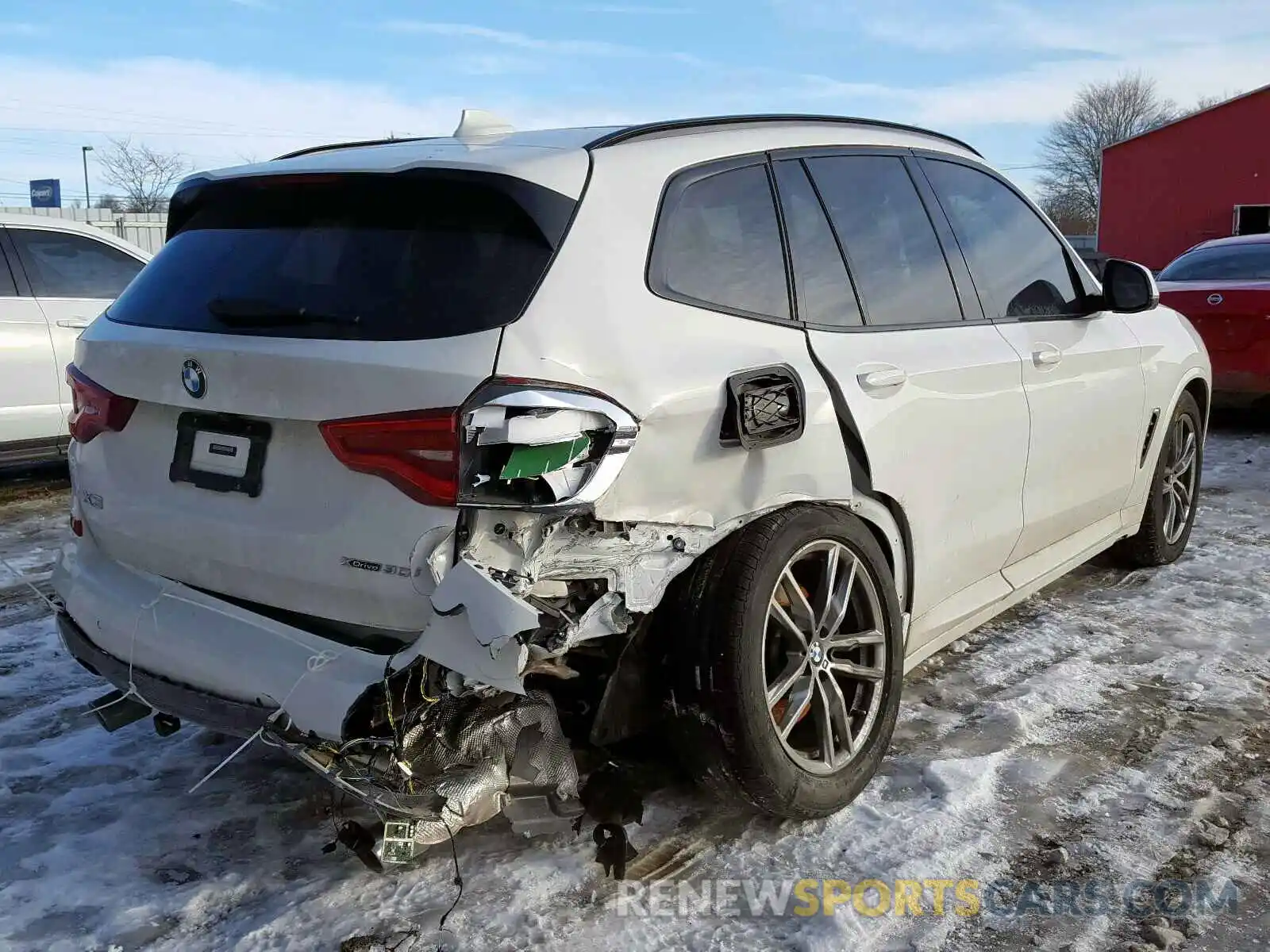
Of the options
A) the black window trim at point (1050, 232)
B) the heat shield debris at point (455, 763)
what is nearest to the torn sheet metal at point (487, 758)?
the heat shield debris at point (455, 763)

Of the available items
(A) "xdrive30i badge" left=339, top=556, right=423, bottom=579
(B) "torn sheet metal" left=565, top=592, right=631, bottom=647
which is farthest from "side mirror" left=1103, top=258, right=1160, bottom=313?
(A) "xdrive30i badge" left=339, top=556, right=423, bottom=579

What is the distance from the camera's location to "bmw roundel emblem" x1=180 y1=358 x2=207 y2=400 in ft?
8.82

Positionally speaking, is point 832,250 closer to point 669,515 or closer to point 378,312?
point 669,515

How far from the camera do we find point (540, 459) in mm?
2350

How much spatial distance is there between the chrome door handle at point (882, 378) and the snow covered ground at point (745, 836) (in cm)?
112

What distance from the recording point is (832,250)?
330cm

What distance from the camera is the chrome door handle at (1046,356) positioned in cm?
392

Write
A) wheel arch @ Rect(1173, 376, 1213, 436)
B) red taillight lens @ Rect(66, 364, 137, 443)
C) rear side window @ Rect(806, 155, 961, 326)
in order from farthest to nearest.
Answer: wheel arch @ Rect(1173, 376, 1213, 436) < rear side window @ Rect(806, 155, 961, 326) < red taillight lens @ Rect(66, 364, 137, 443)

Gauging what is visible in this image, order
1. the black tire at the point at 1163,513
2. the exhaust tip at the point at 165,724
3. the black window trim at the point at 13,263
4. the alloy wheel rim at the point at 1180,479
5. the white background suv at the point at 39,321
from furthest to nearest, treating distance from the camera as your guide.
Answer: the black window trim at the point at 13,263 → the white background suv at the point at 39,321 → the alloy wheel rim at the point at 1180,479 → the black tire at the point at 1163,513 → the exhaust tip at the point at 165,724

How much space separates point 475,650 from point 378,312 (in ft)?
2.58

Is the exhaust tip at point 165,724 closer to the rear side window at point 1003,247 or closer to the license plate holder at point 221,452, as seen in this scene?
the license plate holder at point 221,452

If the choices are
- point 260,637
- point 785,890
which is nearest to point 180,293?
point 260,637

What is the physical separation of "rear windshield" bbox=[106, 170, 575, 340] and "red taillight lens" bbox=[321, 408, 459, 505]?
198mm

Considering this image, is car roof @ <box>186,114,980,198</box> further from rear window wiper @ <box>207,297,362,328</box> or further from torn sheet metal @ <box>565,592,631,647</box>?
torn sheet metal @ <box>565,592,631,647</box>
